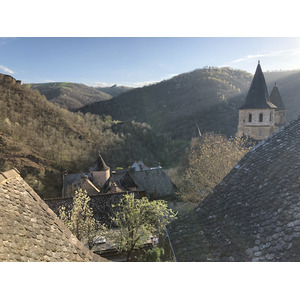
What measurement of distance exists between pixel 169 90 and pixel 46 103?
20943 mm

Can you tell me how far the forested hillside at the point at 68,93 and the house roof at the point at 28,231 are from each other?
12.2ft

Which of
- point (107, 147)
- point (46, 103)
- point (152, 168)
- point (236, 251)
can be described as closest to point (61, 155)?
point (46, 103)

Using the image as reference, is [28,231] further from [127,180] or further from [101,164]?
[127,180]

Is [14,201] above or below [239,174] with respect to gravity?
below

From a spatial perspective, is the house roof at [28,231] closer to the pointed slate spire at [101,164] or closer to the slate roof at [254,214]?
the slate roof at [254,214]

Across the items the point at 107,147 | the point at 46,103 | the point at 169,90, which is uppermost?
the point at 169,90

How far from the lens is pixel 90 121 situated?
10.8 metres

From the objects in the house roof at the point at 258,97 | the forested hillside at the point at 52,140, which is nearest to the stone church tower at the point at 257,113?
the house roof at the point at 258,97

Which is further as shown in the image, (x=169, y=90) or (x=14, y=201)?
(x=169, y=90)

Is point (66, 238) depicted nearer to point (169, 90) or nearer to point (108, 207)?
point (108, 207)

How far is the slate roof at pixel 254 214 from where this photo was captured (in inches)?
71.8

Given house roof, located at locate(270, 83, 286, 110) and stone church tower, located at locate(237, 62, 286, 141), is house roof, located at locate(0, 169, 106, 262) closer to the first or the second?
stone church tower, located at locate(237, 62, 286, 141)

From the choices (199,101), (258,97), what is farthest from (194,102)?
(258,97)

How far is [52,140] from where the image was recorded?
761 centimetres
